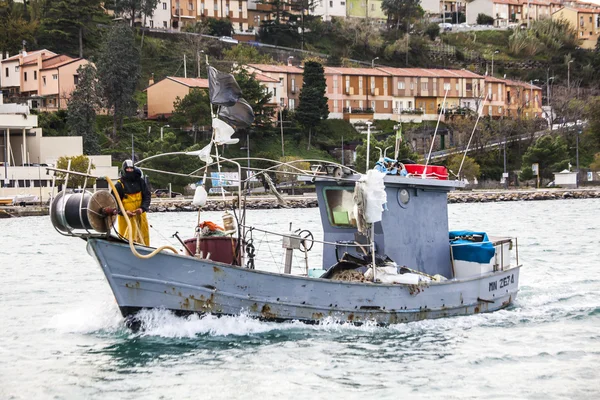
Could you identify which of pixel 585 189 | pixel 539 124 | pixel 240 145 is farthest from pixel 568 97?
pixel 240 145

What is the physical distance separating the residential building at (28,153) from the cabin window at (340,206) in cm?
5654

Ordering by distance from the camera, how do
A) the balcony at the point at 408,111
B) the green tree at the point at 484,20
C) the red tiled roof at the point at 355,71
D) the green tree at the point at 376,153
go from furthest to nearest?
the green tree at the point at 484,20 < the balcony at the point at 408,111 < the red tiled roof at the point at 355,71 < the green tree at the point at 376,153

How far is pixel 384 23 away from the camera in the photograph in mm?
159875

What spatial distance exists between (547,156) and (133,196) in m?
78.8

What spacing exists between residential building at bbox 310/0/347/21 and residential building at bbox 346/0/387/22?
1935 mm

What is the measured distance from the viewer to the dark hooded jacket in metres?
17.6

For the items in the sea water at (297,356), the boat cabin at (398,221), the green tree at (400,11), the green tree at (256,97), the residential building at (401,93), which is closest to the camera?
the sea water at (297,356)

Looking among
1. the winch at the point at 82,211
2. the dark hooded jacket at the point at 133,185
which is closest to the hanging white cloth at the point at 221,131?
the dark hooded jacket at the point at 133,185

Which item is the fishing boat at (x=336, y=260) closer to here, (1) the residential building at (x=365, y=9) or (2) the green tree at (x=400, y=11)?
(2) the green tree at (x=400, y=11)

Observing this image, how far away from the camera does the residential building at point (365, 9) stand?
528ft

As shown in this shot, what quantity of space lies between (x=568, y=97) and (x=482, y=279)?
10586cm

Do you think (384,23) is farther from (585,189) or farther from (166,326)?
(166,326)

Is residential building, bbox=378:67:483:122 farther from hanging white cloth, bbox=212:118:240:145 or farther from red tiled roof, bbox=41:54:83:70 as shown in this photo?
hanging white cloth, bbox=212:118:240:145

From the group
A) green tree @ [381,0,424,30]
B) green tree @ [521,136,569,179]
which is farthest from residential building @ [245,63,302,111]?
green tree @ [381,0,424,30]
